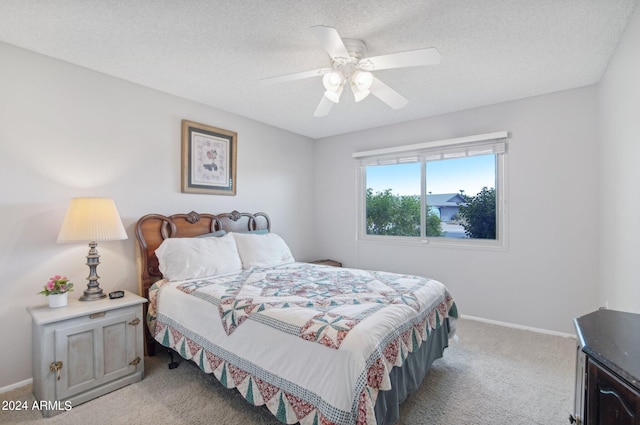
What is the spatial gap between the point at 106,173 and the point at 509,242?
415 centimetres

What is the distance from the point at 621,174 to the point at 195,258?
347 cm

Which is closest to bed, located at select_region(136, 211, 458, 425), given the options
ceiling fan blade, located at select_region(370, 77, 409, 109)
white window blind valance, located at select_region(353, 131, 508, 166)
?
ceiling fan blade, located at select_region(370, 77, 409, 109)

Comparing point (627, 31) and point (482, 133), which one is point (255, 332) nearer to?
point (627, 31)

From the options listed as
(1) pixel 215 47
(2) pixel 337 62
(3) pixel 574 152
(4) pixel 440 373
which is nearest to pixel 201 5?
(1) pixel 215 47

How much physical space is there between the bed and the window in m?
1.51

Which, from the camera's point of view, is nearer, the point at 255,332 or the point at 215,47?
the point at 255,332

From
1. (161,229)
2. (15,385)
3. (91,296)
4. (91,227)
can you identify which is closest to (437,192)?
(161,229)

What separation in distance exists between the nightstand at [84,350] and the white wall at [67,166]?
Result: 286 mm

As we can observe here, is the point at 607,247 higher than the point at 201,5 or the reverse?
the reverse

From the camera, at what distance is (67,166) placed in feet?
8.09

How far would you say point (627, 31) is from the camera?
196 cm

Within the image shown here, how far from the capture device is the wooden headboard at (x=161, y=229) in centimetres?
275

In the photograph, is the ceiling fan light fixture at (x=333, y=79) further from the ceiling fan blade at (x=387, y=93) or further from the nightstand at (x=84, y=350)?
the nightstand at (x=84, y=350)

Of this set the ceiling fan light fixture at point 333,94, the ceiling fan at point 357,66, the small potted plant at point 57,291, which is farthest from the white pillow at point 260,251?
the ceiling fan light fixture at point 333,94
